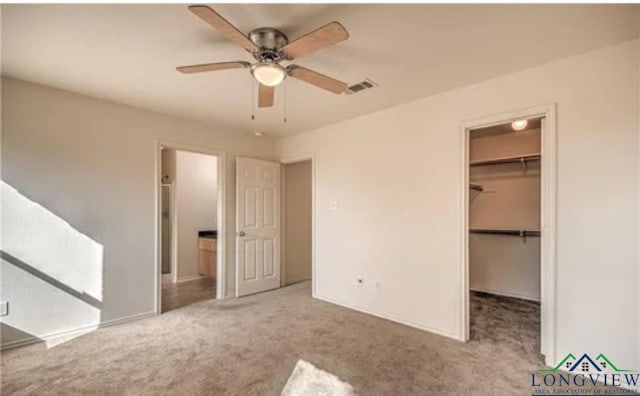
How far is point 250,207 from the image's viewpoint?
4.60 metres

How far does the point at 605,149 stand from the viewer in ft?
7.43

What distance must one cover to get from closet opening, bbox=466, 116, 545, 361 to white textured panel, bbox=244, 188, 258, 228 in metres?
2.97

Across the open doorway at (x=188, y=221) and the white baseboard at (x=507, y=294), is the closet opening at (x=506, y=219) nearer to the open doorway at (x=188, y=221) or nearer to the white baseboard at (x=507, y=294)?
the white baseboard at (x=507, y=294)

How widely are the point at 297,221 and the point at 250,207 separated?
1.15 m

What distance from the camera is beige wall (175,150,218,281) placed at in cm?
559

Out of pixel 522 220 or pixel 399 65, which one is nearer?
pixel 399 65

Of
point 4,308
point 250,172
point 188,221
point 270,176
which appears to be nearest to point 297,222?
point 270,176

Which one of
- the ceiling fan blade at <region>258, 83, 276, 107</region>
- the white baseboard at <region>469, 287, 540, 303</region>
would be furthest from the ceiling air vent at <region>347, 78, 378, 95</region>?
the white baseboard at <region>469, 287, 540, 303</region>

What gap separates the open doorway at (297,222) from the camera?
529cm

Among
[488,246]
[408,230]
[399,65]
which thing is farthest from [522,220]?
[399,65]

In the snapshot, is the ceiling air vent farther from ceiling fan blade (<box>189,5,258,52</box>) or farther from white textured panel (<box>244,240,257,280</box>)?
white textured panel (<box>244,240,257,280</box>)

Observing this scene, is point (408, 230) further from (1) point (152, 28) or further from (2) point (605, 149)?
(1) point (152, 28)

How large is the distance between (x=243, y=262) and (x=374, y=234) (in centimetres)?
198

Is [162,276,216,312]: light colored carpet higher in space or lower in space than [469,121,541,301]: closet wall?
lower
